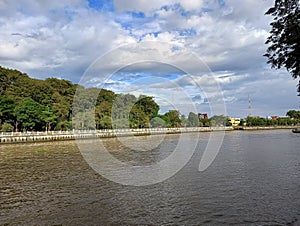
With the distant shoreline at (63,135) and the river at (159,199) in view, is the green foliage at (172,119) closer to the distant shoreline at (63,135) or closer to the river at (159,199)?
the distant shoreline at (63,135)

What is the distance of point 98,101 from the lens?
76688mm

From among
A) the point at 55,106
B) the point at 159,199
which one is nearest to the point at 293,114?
the point at 55,106

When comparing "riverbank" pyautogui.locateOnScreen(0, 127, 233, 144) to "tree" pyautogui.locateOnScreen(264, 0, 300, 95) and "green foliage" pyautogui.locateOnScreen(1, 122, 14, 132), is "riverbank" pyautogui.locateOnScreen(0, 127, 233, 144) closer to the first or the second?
"green foliage" pyautogui.locateOnScreen(1, 122, 14, 132)

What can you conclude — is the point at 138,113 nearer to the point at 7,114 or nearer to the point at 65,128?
the point at 65,128

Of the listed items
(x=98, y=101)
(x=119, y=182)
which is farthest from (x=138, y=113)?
(x=119, y=182)

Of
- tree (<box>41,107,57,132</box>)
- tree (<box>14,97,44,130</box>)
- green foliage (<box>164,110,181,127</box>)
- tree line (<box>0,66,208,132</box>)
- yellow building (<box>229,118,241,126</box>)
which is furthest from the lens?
yellow building (<box>229,118,241,126</box>)

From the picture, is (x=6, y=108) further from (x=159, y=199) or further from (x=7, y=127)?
(x=159, y=199)

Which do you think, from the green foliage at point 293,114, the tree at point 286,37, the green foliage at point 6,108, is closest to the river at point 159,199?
the tree at point 286,37

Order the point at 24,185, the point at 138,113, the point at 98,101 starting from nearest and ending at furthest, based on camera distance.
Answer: the point at 24,185
the point at 98,101
the point at 138,113

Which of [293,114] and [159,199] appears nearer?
[159,199]

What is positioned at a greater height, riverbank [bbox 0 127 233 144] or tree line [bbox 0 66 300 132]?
tree line [bbox 0 66 300 132]

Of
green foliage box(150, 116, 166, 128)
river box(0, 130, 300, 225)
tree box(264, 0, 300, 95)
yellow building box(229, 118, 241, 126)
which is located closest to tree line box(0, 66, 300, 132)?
green foliage box(150, 116, 166, 128)

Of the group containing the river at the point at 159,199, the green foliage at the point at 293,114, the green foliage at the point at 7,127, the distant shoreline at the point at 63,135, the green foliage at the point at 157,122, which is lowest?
the river at the point at 159,199

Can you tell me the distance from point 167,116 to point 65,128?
54486 mm
